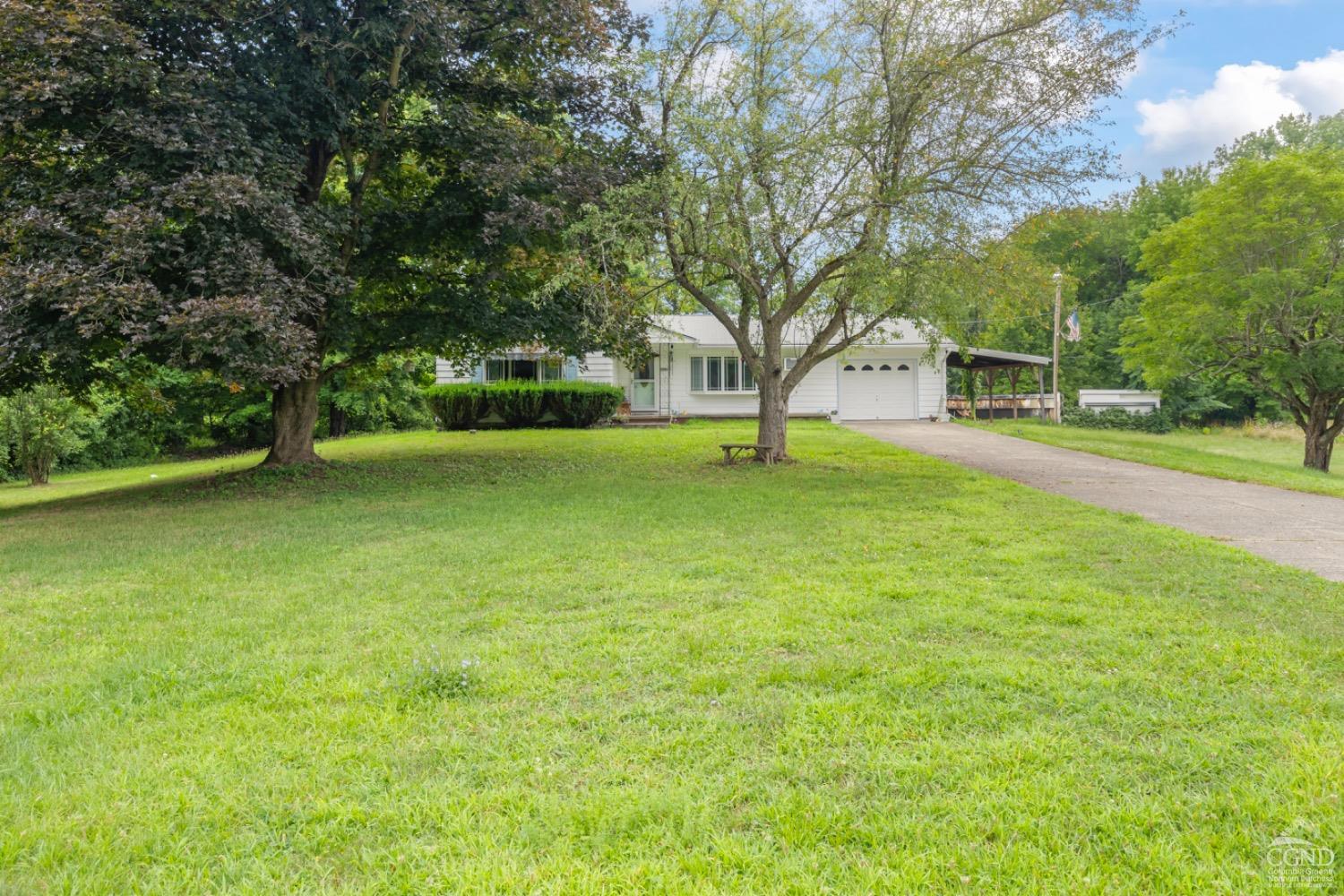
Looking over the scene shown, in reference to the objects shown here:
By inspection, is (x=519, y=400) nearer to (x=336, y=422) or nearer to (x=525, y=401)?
(x=525, y=401)

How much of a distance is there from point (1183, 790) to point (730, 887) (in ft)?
5.24

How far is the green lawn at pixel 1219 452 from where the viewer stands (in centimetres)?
1095

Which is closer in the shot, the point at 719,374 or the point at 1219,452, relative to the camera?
the point at 1219,452

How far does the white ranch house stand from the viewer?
23.6 meters

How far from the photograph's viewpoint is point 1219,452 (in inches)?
792

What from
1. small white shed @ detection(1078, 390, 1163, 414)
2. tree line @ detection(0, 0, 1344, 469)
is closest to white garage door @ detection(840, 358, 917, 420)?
tree line @ detection(0, 0, 1344, 469)

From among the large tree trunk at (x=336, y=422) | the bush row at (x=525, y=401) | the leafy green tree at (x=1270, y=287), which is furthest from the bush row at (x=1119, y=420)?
the large tree trunk at (x=336, y=422)

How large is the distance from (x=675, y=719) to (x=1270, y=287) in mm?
17468

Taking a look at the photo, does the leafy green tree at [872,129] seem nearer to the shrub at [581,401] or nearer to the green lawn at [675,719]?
the green lawn at [675,719]

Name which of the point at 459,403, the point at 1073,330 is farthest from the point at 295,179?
the point at 1073,330

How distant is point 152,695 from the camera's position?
3348 millimetres

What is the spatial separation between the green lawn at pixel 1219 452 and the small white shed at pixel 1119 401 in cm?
190

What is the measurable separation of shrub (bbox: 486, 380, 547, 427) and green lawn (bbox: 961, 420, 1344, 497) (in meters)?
13.2
